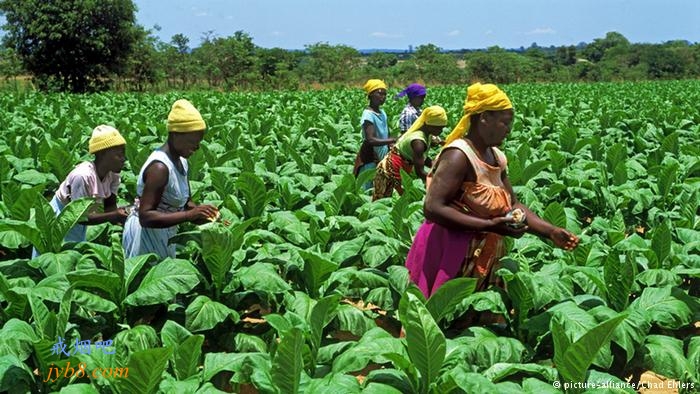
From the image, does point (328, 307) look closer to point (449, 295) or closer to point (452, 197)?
point (449, 295)

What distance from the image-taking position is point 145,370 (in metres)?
2.54

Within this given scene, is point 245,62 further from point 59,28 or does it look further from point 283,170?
point 283,170

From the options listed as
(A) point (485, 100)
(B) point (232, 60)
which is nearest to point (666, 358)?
(A) point (485, 100)

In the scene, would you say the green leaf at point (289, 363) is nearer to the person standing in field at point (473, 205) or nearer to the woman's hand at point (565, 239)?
the person standing in field at point (473, 205)

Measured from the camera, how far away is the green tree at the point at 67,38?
34500 millimetres

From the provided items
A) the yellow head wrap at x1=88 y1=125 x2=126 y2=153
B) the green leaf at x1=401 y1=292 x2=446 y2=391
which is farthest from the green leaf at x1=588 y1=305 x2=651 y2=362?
the yellow head wrap at x1=88 y1=125 x2=126 y2=153

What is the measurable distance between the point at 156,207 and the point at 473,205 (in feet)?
5.23

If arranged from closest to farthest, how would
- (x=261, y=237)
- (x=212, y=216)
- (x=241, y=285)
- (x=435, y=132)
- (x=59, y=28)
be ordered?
(x=212, y=216)
(x=241, y=285)
(x=261, y=237)
(x=435, y=132)
(x=59, y=28)

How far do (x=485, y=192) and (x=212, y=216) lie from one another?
54.6 inches

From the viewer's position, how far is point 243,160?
718 cm

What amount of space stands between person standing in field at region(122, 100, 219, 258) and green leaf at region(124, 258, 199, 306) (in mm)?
→ 222

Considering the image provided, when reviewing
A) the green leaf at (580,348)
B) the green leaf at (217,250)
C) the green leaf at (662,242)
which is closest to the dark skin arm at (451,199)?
the green leaf at (580,348)

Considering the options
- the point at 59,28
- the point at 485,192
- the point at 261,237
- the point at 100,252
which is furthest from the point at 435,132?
the point at 59,28

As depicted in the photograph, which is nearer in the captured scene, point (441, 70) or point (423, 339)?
point (423, 339)
